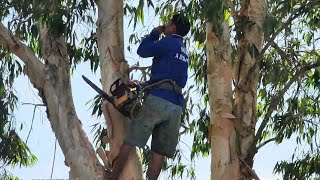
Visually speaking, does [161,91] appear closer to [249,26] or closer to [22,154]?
[249,26]

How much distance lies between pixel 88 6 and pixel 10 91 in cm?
210

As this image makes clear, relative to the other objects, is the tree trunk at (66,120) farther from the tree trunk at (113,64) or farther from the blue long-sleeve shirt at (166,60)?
the blue long-sleeve shirt at (166,60)

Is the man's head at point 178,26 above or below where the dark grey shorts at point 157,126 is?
above

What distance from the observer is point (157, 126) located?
5414mm

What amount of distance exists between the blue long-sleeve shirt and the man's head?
11 cm

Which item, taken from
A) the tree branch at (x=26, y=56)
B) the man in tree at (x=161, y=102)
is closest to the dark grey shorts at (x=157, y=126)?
the man in tree at (x=161, y=102)

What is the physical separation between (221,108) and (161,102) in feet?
5.30

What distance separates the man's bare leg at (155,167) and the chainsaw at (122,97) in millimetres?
407

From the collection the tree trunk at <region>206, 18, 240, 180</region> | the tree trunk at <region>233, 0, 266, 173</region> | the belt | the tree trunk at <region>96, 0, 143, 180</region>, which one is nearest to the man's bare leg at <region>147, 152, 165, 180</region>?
the tree trunk at <region>96, 0, 143, 180</region>

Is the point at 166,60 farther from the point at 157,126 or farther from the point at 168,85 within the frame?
the point at 157,126

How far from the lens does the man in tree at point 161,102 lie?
17.0 ft

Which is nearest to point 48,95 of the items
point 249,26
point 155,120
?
point 155,120

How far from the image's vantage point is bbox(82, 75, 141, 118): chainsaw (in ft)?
17.0

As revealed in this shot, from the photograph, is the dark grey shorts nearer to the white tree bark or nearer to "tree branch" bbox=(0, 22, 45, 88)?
the white tree bark
